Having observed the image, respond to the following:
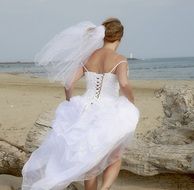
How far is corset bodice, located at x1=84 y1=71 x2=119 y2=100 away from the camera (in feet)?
16.0

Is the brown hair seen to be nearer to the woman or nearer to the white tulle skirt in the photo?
the woman

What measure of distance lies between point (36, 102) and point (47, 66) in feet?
35.7

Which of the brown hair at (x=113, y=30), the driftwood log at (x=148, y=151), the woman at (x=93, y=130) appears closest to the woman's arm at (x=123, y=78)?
the woman at (x=93, y=130)

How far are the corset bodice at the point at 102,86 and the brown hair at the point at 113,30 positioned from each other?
41 cm

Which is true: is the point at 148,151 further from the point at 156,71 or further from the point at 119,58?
the point at 156,71

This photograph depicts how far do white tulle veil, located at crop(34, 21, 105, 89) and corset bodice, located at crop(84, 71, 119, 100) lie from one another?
28cm

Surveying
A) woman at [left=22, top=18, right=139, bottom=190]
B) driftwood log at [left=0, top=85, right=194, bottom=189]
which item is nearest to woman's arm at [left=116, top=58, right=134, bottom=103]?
woman at [left=22, top=18, right=139, bottom=190]

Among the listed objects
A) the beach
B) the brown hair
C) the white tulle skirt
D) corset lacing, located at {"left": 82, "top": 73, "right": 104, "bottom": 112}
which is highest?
the brown hair

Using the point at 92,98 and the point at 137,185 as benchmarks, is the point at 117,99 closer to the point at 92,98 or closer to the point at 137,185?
the point at 92,98

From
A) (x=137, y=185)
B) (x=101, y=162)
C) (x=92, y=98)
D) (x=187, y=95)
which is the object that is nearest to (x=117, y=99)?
(x=92, y=98)

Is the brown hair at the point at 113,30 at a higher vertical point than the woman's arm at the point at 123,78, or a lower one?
higher

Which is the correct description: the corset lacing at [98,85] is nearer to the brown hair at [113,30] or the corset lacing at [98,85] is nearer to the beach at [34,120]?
the brown hair at [113,30]

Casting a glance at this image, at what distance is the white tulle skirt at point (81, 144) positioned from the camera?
4480mm

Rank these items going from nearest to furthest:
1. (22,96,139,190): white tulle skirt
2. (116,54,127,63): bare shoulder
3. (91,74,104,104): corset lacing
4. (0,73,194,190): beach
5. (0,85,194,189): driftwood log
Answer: (22,96,139,190): white tulle skirt, (116,54,127,63): bare shoulder, (91,74,104,104): corset lacing, (0,85,194,189): driftwood log, (0,73,194,190): beach
